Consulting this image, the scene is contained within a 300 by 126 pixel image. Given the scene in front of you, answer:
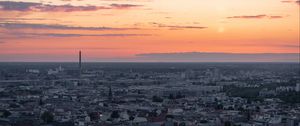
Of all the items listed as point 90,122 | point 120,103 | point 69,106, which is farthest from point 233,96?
point 90,122

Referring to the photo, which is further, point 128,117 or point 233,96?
point 233,96

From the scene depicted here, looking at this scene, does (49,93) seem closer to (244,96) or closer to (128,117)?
(244,96)

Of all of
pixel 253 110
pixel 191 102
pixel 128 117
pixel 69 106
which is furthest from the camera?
pixel 191 102

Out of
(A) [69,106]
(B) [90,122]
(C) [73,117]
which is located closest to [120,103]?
(A) [69,106]

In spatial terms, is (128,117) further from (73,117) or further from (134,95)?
(134,95)

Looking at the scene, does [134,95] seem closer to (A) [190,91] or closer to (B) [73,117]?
(A) [190,91]

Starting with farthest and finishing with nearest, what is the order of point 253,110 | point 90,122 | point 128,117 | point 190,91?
point 190,91, point 253,110, point 128,117, point 90,122

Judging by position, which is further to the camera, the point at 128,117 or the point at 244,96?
the point at 244,96

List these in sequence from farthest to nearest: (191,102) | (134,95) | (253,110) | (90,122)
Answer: (134,95), (191,102), (253,110), (90,122)

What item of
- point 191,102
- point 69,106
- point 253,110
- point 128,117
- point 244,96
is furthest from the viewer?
point 244,96
